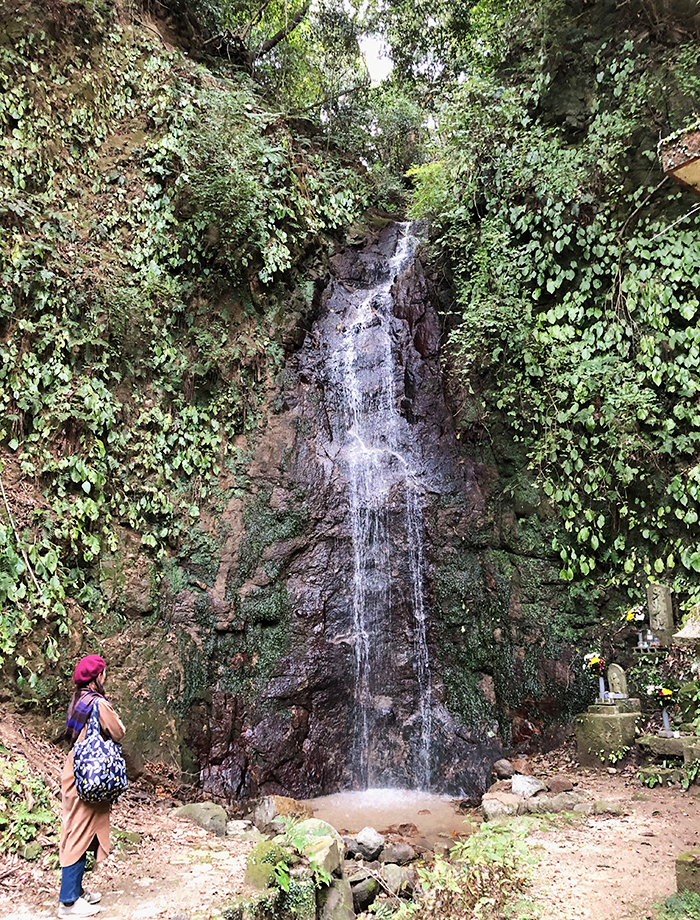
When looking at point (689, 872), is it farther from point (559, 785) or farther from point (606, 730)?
point (606, 730)

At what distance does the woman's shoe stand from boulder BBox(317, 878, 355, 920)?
143 centimetres

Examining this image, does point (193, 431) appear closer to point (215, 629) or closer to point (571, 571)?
point (215, 629)

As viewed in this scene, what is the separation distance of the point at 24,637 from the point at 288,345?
5.47 metres

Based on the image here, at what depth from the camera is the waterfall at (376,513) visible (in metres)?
7.32

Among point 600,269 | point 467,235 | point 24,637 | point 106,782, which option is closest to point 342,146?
point 467,235

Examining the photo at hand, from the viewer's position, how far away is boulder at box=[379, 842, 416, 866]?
5.06 m

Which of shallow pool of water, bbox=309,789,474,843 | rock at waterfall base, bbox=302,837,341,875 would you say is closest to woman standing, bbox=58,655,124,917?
rock at waterfall base, bbox=302,837,341,875

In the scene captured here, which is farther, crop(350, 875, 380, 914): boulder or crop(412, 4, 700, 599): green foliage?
crop(412, 4, 700, 599): green foliage

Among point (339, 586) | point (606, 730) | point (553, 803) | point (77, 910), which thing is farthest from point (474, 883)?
point (339, 586)

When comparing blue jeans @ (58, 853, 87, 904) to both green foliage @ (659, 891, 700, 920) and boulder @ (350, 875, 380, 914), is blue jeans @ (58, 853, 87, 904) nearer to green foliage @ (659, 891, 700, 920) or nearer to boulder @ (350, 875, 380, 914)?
boulder @ (350, 875, 380, 914)

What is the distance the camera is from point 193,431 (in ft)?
26.1

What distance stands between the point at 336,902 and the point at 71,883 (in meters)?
1.73

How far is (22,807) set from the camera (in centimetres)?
443

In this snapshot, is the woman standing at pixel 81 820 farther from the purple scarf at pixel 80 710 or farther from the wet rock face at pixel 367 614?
the wet rock face at pixel 367 614
